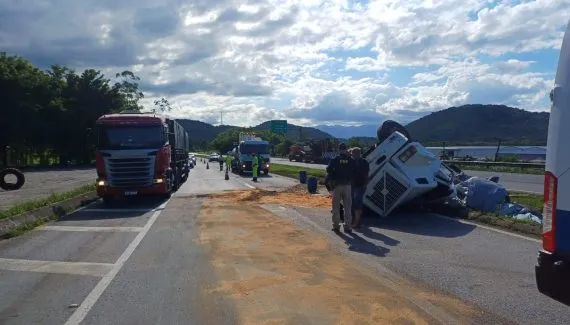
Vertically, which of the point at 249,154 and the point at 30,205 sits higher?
the point at 249,154

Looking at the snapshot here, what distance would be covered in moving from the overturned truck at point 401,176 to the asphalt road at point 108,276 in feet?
14.9

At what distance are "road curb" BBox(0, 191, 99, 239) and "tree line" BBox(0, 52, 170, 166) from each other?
4051 cm

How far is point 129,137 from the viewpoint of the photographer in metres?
20.5

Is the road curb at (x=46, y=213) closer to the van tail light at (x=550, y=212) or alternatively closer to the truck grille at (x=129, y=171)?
the truck grille at (x=129, y=171)

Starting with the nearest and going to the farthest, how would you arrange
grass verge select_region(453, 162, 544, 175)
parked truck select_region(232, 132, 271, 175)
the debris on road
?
the debris on road < grass verge select_region(453, 162, 544, 175) < parked truck select_region(232, 132, 271, 175)

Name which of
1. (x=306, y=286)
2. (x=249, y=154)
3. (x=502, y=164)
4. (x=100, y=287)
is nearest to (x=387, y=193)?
(x=306, y=286)

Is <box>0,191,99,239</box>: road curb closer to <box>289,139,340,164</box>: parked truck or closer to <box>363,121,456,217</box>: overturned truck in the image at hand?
<box>363,121,456,217</box>: overturned truck

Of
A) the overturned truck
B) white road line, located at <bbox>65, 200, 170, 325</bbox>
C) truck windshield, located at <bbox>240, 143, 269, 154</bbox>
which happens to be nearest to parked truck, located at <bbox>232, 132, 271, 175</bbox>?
truck windshield, located at <bbox>240, 143, 269, 154</bbox>

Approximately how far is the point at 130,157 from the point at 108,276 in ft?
39.2

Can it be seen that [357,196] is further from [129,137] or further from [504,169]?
[504,169]

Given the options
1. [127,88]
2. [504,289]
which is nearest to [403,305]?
[504,289]

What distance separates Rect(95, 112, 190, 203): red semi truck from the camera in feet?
65.2

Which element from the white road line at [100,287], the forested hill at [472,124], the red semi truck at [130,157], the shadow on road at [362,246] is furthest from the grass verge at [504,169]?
the white road line at [100,287]

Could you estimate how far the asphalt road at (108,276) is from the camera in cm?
646
